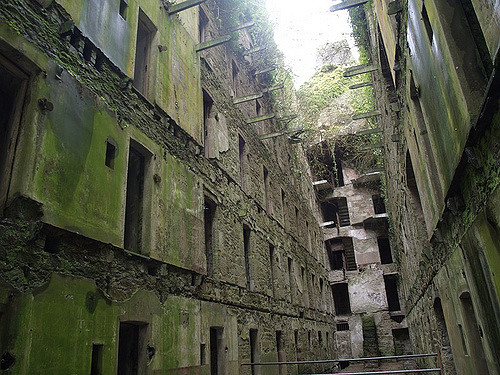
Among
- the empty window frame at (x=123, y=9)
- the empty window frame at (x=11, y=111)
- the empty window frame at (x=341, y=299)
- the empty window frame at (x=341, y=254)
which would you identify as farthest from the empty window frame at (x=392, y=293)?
the empty window frame at (x=11, y=111)

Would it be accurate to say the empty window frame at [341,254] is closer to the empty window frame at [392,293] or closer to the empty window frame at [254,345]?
the empty window frame at [392,293]

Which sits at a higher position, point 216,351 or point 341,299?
point 341,299

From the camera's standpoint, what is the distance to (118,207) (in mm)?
5746

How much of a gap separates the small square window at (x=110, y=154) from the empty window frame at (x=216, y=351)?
428 centimetres

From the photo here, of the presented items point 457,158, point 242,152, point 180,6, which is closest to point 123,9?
point 180,6

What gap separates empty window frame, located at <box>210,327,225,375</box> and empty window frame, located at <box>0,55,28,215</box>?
17.5ft

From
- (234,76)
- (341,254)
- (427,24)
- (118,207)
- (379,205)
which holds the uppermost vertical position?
(379,205)

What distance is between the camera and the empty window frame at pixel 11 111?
436 cm

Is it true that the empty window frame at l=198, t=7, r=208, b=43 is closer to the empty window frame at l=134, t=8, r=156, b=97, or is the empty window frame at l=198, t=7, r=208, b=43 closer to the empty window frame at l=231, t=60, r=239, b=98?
the empty window frame at l=231, t=60, r=239, b=98

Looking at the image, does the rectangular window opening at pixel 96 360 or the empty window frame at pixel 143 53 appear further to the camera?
the empty window frame at pixel 143 53

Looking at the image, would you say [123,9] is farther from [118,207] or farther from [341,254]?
[341,254]

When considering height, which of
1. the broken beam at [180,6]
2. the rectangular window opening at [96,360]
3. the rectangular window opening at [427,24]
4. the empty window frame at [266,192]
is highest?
the broken beam at [180,6]

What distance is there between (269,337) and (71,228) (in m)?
7.96

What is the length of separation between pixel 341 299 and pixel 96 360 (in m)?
23.7
